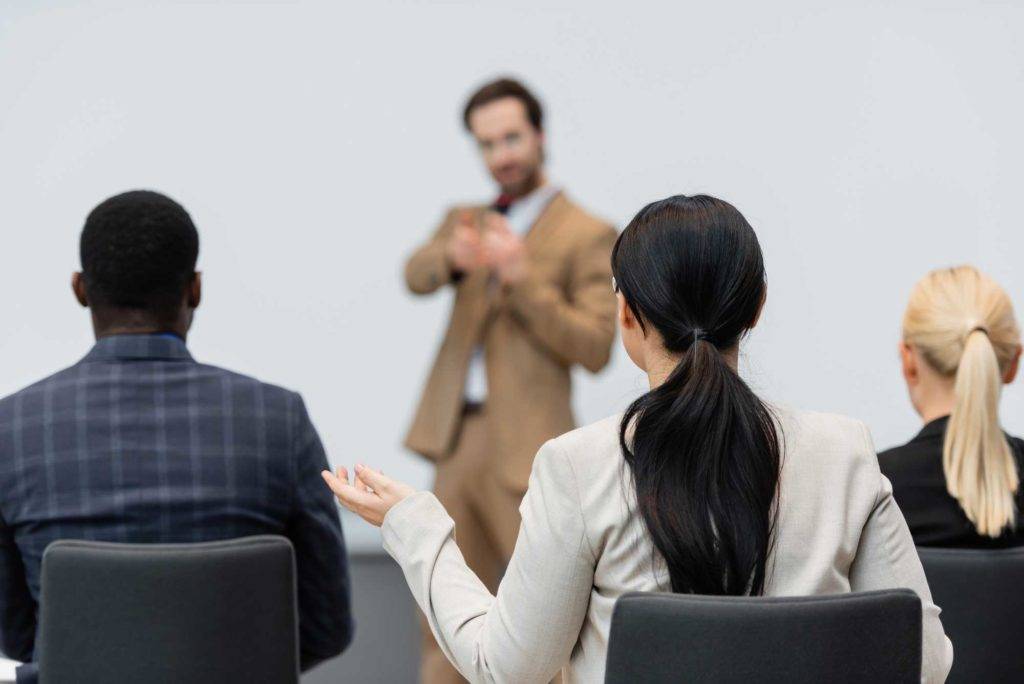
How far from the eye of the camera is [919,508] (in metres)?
1.92

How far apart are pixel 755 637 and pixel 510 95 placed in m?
2.63

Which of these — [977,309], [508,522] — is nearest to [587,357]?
[508,522]

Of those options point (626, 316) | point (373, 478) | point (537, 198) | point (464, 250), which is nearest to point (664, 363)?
point (626, 316)

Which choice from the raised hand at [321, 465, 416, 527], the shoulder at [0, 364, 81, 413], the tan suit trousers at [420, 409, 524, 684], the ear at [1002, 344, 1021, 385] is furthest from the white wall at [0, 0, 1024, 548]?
the raised hand at [321, 465, 416, 527]

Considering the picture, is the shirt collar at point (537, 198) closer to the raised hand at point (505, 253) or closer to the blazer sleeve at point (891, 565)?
the raised hand at point (505, 253)

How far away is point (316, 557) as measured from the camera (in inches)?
76.2

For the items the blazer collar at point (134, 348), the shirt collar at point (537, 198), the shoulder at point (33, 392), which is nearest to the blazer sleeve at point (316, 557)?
the blazer collar at point (134, 348)

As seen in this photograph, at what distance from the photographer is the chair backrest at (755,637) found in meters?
1.10

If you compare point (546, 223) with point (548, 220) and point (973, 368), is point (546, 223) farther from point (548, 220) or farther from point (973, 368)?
point (973, 368)

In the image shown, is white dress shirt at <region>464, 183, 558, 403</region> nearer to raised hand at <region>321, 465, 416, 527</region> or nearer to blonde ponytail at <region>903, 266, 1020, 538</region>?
blonde ponytail at <region>903, 266, 1020, 538</region>

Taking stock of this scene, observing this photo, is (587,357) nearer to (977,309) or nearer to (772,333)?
(772,333)

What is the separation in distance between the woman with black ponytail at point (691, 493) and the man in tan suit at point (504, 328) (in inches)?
81.1

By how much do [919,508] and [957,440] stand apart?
0.37 ft

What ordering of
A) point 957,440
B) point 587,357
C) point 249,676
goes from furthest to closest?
point 587,357, point 957,440, point 249,676
